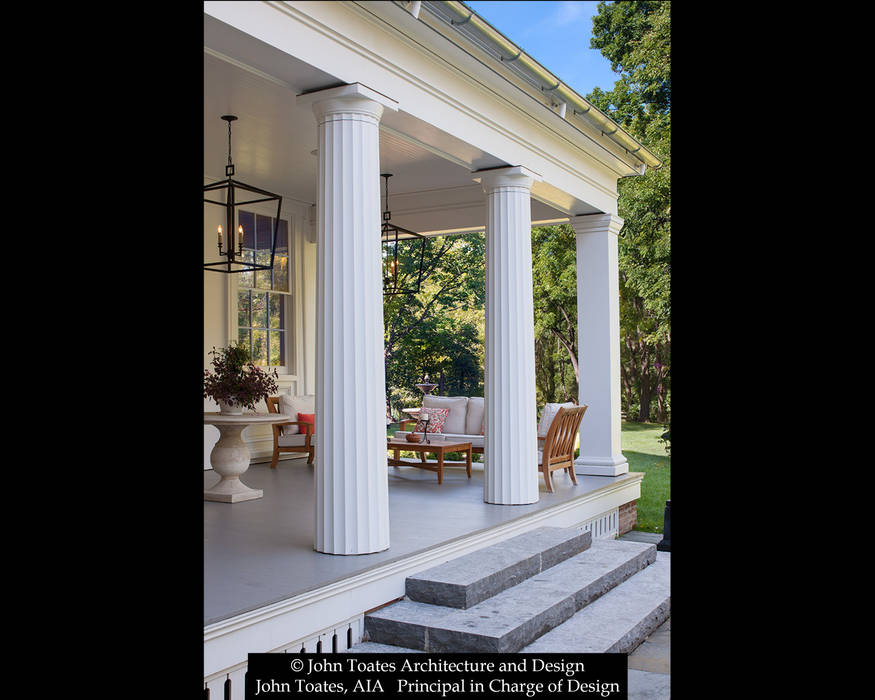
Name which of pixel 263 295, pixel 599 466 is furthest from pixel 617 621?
pixel 263 295

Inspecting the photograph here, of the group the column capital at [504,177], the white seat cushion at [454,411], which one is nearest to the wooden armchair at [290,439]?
the white seat cushion at [454,411]

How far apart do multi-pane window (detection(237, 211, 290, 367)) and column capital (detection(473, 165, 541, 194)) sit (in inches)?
134

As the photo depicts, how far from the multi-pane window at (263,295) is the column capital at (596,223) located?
3.52 m

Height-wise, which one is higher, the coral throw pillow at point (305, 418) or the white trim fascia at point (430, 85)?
the white trim fascia at point (430, 85)

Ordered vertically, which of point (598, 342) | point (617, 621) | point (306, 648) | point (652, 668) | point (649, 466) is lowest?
point (649, 466)

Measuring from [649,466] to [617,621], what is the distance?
10406 millimetres

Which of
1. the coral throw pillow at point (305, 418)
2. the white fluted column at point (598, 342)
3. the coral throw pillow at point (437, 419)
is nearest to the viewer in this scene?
the white fluted column at point (598, 342)

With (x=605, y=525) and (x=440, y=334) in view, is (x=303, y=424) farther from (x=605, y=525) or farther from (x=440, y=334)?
(x=440, y=334)

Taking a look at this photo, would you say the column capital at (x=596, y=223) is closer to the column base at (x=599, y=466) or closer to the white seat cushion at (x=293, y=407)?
the column base at (x=599, y=466)

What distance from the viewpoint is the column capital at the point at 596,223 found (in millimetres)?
8305

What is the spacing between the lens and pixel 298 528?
16.3 feet
